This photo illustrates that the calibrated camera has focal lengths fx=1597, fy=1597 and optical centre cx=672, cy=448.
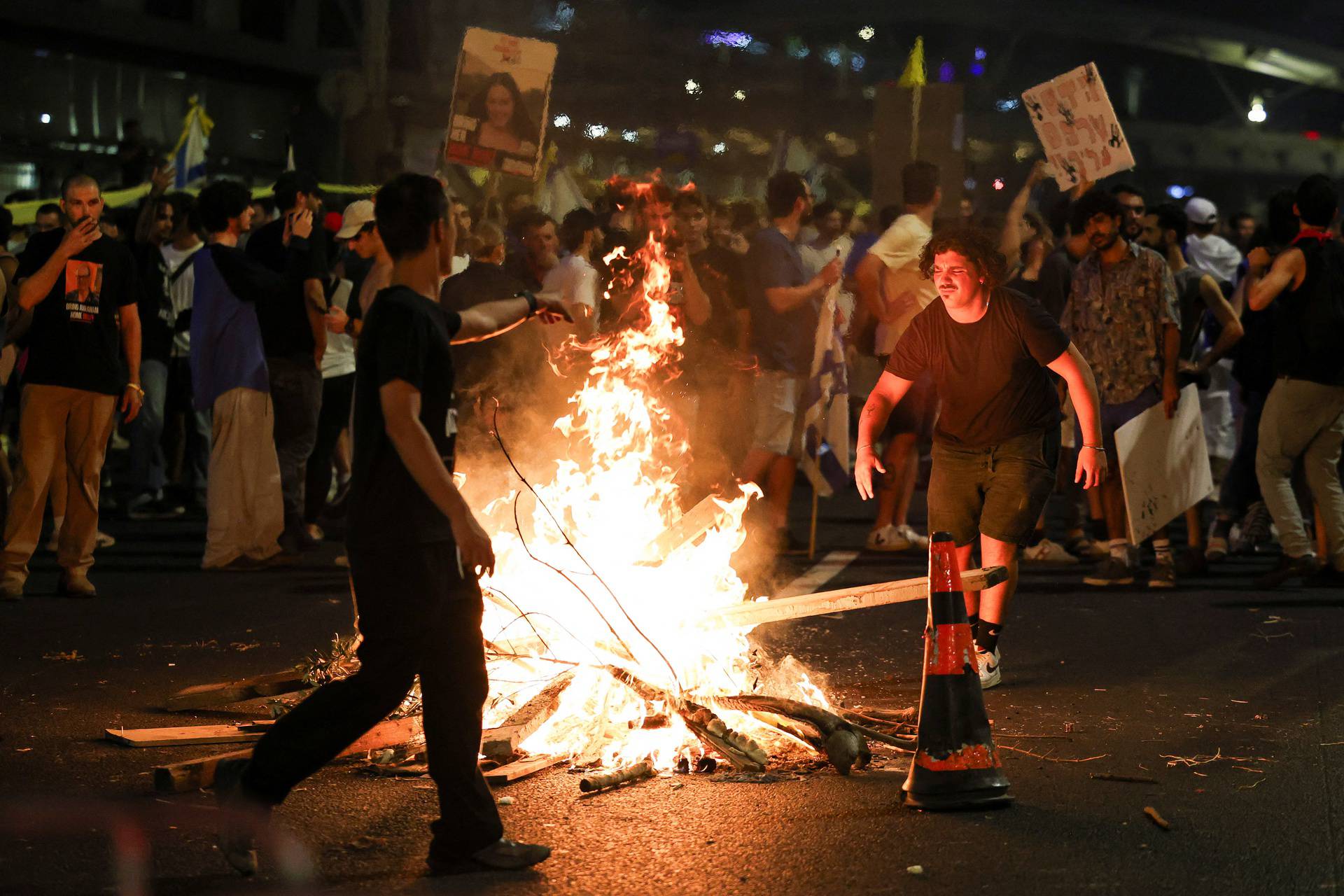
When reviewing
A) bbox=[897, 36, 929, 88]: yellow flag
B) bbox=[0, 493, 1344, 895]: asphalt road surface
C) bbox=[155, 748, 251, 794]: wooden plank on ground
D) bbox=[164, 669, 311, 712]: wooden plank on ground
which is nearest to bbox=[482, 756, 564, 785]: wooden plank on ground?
bbox=[0, 493, 1344, 895]: asphalt road surface

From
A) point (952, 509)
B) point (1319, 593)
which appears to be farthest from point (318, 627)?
point (1319, 593)

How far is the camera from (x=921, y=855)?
453cm

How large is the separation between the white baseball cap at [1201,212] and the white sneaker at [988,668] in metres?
7.71

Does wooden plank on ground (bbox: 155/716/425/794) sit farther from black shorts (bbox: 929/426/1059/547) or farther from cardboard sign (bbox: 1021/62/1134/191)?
cardboard sign (bbox: 1021/62/1134/191)

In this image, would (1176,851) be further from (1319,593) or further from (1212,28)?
(1212,28)

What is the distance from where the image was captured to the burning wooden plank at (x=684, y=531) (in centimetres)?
682

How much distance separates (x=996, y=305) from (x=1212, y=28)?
63197 mm

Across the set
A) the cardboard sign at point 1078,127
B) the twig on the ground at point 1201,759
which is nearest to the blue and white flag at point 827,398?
the cardboard sign at point 1078,127

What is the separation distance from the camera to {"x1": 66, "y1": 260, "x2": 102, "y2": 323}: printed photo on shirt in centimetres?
900

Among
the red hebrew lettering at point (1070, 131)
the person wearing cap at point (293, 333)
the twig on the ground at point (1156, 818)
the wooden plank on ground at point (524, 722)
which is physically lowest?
the twig on the ground at point (1156, 818)

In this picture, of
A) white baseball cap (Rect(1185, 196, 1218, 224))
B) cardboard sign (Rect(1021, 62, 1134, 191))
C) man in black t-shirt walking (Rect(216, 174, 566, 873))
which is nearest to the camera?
man in black t-shirt walking (Rect(216, 174, 566, 873))

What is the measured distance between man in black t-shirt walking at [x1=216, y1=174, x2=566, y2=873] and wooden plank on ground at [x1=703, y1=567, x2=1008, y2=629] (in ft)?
5.58

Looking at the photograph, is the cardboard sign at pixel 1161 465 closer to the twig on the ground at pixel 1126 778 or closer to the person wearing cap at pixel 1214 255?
the person wearing cap at pixel 1214 255

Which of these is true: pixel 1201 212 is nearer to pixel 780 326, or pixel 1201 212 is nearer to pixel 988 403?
pixel 780 326
